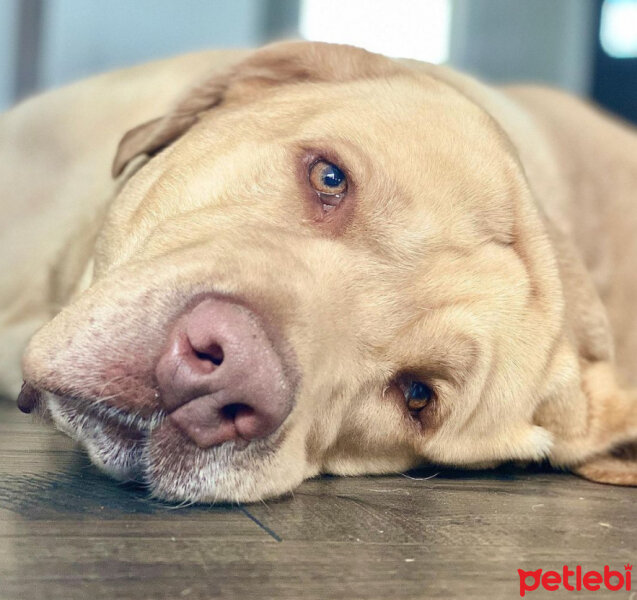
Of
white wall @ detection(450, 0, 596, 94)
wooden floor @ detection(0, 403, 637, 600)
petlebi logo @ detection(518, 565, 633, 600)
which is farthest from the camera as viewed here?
white wall @ detection(450, 0, 596, 94)

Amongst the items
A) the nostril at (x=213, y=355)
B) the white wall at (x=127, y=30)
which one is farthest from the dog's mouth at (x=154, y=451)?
the white wall at (x=127, y=30)

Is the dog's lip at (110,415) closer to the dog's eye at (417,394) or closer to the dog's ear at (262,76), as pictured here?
the dog's eye at (417,394)

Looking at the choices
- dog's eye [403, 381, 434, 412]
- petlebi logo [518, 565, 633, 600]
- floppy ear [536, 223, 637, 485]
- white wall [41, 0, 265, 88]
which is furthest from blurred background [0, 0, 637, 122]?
petlebi logo [518, 565, 633, 600]

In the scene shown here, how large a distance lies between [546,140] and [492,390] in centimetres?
139

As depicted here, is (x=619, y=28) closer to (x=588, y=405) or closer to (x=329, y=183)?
(x=588, y=405)

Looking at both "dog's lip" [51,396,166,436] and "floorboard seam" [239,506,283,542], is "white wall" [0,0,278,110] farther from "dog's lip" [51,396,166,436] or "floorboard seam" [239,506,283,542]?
"floorboard seam" [239,506,283,542]

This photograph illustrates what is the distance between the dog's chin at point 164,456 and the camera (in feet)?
5.11

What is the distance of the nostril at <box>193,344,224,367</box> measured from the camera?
56.0 inches

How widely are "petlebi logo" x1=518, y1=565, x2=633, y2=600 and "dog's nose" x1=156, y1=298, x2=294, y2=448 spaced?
1.62 ft

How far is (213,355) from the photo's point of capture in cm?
143

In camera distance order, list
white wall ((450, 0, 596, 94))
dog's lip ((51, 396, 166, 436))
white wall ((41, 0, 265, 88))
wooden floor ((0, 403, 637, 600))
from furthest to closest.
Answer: white wall ((450, 0, 596, 94)), white wall ((41, 0, 265, 88)), dog's lip ((51, 396, 166, 436)), wooden floor ((0, 403, 637, 600))

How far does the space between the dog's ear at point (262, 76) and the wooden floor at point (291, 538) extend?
33.9 inches

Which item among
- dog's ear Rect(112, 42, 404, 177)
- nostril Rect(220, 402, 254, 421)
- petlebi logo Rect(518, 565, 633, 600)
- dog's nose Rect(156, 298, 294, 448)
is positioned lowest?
petlebi logo Rect(518, 565, 633, 600)

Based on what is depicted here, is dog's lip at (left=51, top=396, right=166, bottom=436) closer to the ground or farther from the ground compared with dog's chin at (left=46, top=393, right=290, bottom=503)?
farther from the ground
